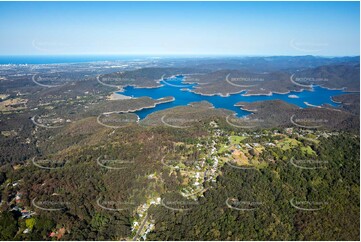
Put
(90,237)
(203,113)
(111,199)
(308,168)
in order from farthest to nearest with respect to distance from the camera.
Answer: (203,113) < (308,168) < (111,199) < (90,237)

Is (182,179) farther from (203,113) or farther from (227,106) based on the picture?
(227,106)

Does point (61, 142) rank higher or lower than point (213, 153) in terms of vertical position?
lower

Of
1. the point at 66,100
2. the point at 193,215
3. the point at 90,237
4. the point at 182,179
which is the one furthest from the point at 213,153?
the point at 66,100

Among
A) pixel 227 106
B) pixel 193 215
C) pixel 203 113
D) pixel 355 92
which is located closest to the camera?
pixel 193 215

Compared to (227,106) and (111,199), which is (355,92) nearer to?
(227,106)

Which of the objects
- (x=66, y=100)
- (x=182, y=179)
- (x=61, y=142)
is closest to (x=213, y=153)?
(x=182, y=179)

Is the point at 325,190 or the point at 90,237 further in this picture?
the point at 325,190
